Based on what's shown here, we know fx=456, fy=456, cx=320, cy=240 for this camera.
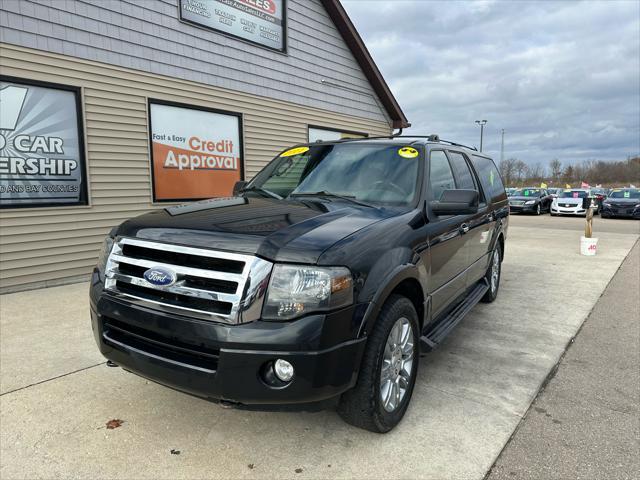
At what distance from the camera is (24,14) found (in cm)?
588

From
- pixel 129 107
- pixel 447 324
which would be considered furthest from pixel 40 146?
pixel 447 324

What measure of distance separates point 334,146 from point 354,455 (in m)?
2.48

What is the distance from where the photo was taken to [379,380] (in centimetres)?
249

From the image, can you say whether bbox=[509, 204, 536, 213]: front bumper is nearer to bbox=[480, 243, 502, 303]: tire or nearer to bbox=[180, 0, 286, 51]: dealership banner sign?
bbox=[180, 0, 286, 51]: dealership banner sign

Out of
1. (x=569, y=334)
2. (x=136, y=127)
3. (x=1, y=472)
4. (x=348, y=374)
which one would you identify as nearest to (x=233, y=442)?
(x=348, y=374)

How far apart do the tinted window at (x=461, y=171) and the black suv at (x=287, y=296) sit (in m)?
0.92

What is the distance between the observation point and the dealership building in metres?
6.04

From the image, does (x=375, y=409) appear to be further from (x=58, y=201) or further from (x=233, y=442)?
(x=58, y=201)

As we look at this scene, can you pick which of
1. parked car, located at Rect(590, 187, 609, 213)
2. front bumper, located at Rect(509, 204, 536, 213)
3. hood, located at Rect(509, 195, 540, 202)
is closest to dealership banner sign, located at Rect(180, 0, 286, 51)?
front bumper, located at Rect(509, 204, 536, 213)

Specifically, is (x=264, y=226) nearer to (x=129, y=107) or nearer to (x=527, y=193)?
(x=129, y=107)

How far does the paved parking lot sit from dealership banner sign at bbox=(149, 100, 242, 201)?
150 inches

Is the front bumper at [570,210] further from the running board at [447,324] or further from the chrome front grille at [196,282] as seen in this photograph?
the chrome front grille at [196,282]

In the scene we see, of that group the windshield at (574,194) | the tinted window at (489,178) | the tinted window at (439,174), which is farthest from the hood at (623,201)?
the tinted window at (439,174)

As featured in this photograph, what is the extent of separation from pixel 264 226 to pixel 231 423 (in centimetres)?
129
